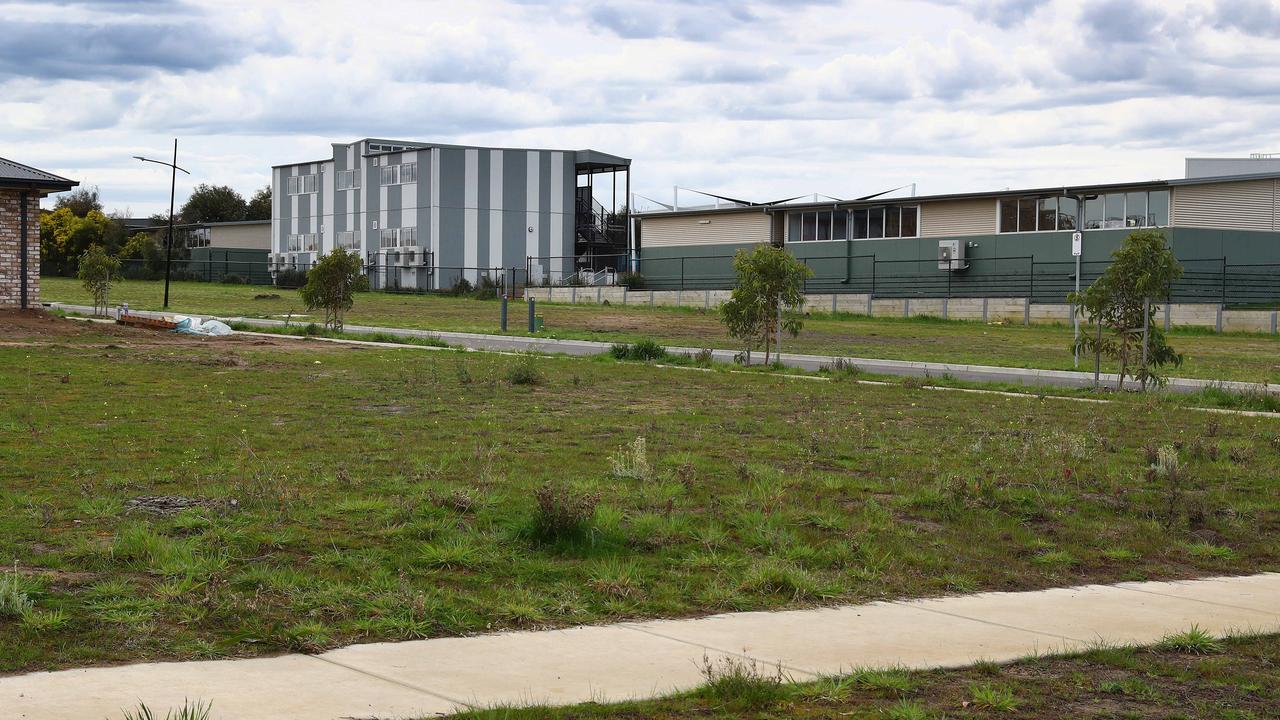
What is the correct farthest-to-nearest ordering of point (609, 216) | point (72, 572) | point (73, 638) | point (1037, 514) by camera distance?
point (609, 216)
point (1037, 514)
point (72, 572)
point (73, 638)

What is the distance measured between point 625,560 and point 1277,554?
4.97 m

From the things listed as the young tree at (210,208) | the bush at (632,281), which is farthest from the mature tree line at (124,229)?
the bush at (632,281)

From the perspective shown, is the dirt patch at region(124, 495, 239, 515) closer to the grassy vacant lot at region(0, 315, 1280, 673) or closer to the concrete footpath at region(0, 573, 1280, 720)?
the grassy vacant lot at region(0, 315, 1280, 673)

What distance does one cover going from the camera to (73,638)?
6043 mm

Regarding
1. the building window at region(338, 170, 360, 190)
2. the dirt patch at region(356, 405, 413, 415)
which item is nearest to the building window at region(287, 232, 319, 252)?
the building window at region(338, 170, 360, 190)

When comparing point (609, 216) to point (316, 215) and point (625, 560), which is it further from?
point (625, 560)

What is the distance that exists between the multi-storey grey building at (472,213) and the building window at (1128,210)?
Result: 30363 millimetres

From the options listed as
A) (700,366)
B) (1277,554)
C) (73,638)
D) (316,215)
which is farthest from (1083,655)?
(316,215)

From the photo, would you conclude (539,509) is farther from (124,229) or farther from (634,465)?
(124,229)

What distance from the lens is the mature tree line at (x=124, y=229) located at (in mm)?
87875

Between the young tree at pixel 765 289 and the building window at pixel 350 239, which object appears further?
the building window at pixel 350 239

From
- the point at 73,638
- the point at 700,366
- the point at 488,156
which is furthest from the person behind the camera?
the point at 488,156

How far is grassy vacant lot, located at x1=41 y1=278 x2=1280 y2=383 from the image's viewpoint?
32.1 metres

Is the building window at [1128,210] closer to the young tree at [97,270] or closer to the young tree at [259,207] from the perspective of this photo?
the young tree at [97,270]
